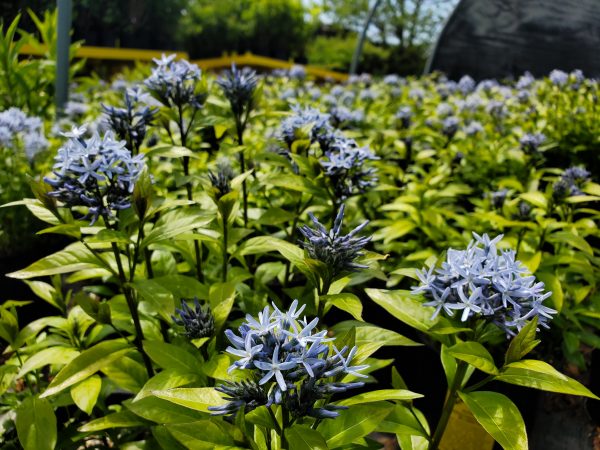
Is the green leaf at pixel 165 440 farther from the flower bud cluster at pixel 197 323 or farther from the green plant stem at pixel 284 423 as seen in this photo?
the green plant stem at pixel 284 423

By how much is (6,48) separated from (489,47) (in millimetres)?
8543

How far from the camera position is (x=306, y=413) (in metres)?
1.07

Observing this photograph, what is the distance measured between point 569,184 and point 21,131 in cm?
281

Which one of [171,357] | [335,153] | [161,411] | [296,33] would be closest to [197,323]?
[171,357]

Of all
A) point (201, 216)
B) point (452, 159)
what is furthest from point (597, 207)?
point (201, 216)

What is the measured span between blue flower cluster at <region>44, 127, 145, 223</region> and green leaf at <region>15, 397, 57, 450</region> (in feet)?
2.07

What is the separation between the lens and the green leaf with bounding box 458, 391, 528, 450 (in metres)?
1.25

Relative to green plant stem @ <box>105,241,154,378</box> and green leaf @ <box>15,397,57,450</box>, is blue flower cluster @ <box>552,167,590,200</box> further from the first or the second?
green leaf @ <box>15,397,57,450</box>

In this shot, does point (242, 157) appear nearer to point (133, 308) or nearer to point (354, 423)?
point (133, 308)

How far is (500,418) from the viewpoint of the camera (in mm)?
1308

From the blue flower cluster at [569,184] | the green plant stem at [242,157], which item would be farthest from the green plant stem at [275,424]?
the blue flower cluster at [569,184]

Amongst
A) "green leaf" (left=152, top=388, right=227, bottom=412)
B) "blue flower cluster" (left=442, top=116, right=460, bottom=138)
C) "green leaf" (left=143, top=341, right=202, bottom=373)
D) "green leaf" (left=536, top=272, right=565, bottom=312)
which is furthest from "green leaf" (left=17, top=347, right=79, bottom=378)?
"blue flower cluster" (left=442, top=116, right=460, bottom=138)

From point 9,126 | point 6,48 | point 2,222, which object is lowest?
point 2,222

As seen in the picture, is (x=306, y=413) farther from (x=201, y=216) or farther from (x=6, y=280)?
(x=6, y=280)
